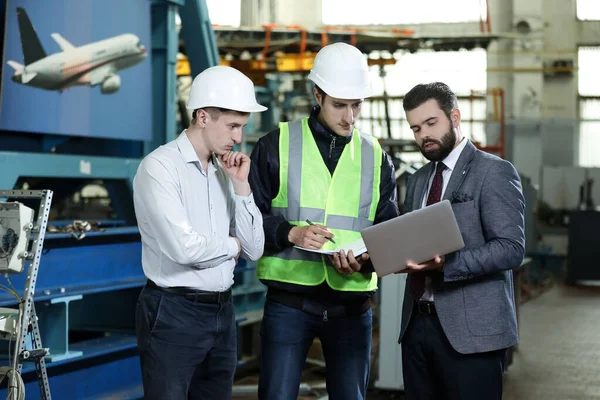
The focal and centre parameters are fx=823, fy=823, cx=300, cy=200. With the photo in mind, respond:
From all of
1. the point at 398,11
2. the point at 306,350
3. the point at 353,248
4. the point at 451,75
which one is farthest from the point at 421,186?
the point at 398,11

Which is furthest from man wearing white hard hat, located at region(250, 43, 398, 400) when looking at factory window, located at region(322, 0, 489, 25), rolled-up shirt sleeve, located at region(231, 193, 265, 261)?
factory window, located at region(322, 0, 489, 25)

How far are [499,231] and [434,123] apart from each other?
0.48 meters

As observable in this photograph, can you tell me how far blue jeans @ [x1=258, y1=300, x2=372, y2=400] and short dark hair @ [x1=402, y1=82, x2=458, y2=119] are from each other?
92cm

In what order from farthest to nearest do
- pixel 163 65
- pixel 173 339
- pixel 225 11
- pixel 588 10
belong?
pixel 588 10
pixel 225 11
pixel 163 65
pixel 173 339

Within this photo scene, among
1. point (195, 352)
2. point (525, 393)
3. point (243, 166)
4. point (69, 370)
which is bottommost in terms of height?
point (525, 393)

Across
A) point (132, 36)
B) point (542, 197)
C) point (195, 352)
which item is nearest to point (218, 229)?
point (195, 352)

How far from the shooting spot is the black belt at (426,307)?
316cm

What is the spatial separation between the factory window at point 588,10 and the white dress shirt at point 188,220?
18.8m

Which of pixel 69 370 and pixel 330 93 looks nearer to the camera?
pixel 330 93

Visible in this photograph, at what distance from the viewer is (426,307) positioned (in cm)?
318

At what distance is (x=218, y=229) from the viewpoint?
319 centimetres

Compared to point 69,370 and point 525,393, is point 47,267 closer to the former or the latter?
point 69,370

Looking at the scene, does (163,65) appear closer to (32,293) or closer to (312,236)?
(32,293)

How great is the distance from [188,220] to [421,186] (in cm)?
101
